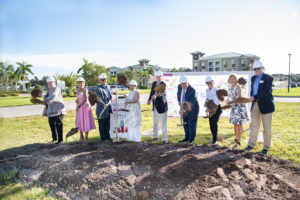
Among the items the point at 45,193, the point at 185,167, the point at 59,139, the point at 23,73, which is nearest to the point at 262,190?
the point at 185,167

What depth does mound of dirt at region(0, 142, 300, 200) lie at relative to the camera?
8.79 feet

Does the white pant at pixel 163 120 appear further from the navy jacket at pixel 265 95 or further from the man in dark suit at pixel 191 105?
the navy jacket at pixel 265 95

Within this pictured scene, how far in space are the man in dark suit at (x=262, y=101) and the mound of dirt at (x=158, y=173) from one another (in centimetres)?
66

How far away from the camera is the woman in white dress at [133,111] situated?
191 inches

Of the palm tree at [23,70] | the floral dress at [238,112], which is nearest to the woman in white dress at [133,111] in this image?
the floral dress at [238,112]

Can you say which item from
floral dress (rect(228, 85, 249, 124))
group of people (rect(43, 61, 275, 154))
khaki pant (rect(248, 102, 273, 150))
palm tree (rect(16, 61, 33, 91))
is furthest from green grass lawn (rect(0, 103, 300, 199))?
palm tree (rect(16, 61, 33, 91))

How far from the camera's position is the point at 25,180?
309 cm

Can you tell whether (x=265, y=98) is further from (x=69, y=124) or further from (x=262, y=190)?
(x=69, y=124)

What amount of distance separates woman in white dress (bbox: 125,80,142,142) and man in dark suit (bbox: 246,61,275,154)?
2552 millimetres

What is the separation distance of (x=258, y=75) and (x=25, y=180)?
4.72 metres

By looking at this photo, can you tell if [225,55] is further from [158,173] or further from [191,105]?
[158,173]

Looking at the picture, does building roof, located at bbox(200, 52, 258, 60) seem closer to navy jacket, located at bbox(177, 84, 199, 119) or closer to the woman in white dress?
navy jacket, located at bbox(177, 84, 199, 119)

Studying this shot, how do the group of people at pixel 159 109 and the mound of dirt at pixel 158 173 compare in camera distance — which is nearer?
the mound of dirt at pixel 158 173

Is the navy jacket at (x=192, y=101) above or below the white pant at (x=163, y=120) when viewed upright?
above
